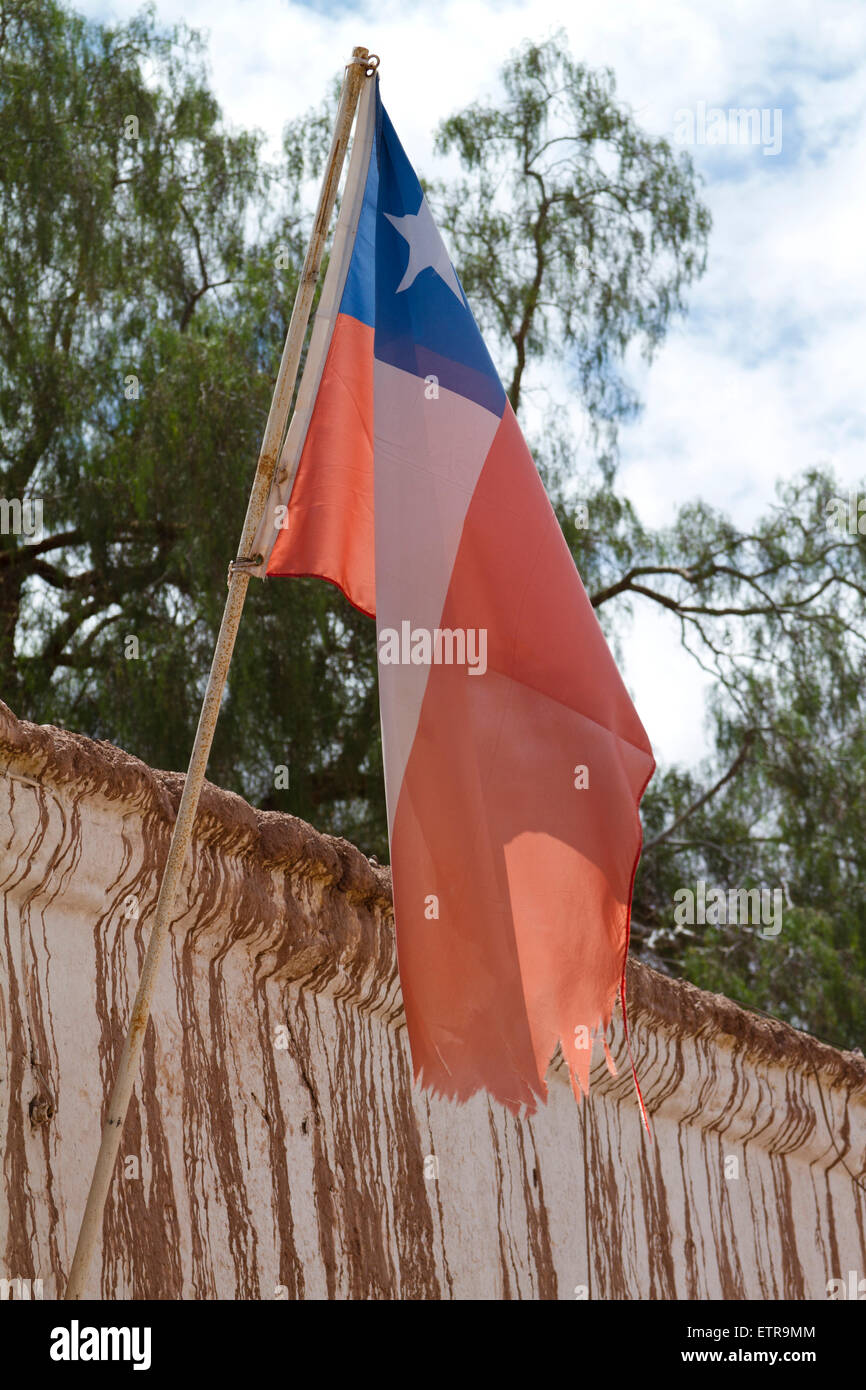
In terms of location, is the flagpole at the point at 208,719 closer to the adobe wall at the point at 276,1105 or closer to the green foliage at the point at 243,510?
the adobe wall at the point at 276,1105

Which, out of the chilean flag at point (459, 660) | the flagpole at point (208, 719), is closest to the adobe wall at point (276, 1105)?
the flagpole at point (208, 719)

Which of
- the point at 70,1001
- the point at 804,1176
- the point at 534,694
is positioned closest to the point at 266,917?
the point at 70,1001

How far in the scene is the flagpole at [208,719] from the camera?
1.71 m

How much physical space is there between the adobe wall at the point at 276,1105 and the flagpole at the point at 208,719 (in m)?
0.13

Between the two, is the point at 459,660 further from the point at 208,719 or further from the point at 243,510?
the point at 243,510

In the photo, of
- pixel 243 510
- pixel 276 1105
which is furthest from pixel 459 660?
pixel 243 510

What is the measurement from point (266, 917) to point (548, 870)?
478 mm

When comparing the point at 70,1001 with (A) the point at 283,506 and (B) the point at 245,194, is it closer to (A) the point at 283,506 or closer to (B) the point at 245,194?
(A) the point at 283,506

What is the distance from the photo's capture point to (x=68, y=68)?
8062mm

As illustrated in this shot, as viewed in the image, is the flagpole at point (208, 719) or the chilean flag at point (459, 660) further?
the chilean flag at point (459, 660)

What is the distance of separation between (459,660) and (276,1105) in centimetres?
78
